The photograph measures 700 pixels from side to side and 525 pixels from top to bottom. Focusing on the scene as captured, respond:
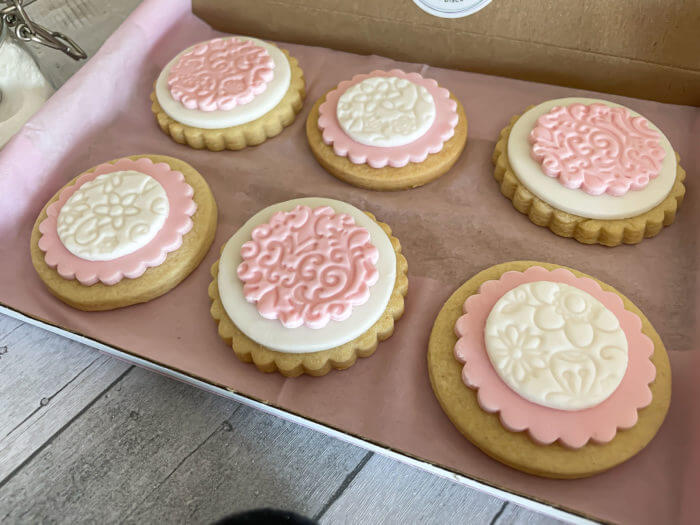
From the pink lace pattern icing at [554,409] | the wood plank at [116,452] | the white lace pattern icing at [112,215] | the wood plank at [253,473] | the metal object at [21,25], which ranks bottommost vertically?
the wood plank at [253,473]

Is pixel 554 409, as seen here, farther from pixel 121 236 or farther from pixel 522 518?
pixel 121 236

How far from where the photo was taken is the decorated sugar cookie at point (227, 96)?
1.43 metres

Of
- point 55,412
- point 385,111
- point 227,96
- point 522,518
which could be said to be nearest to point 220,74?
point 227,96

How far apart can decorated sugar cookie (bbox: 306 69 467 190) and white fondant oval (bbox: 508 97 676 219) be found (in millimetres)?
164

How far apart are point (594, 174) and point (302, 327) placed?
723mm

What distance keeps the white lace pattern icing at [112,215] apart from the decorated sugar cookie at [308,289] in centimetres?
18

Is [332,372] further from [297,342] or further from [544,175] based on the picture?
[544,175]

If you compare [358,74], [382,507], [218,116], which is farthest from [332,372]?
[358,74]

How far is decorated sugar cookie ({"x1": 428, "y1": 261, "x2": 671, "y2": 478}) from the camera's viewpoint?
92cm

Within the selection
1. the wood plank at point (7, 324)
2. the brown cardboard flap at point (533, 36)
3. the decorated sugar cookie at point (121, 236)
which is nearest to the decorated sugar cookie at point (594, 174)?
the brown cardboard flap at point (533, 36)

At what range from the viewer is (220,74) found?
1.48 metres

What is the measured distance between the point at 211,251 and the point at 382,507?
672 mm

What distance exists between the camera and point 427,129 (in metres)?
1.35

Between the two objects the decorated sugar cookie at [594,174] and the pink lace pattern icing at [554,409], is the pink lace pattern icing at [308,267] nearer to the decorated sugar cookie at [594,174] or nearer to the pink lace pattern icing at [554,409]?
the pink lace pattern icing at [554,409]
